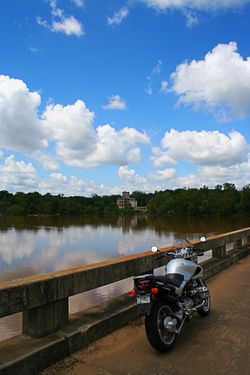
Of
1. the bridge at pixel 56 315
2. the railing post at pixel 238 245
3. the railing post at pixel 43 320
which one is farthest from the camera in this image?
the railing post at pixel 238 245

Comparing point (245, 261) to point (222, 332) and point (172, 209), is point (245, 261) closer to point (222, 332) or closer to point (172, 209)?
point (222, 332)

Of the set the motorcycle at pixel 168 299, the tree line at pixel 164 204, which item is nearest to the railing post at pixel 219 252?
the motorcycle at pixel 168 299

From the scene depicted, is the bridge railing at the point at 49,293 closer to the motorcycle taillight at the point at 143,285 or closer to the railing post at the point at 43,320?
the railing post at the point at 43,320

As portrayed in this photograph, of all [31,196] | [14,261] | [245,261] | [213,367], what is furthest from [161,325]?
[31,196]

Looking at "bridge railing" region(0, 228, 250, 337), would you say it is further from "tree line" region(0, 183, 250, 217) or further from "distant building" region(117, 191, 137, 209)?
"distant building" region(117, 191, 137, 209)

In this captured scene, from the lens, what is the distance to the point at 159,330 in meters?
4.16

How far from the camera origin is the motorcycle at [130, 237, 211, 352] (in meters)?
4.11

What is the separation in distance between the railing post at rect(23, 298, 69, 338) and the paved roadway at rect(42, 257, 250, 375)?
0.36 meters

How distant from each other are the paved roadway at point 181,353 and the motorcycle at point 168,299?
220mm

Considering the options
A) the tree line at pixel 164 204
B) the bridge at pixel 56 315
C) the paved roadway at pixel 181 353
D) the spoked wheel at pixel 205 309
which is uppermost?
the tree line at pixel 164 204

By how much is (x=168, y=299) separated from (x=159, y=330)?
376 mm

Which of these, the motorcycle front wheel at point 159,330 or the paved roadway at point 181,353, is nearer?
the paved roadway at point 181,353

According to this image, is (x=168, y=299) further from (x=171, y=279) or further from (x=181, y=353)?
(x=181, y=353)

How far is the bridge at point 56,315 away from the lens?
3.57m
